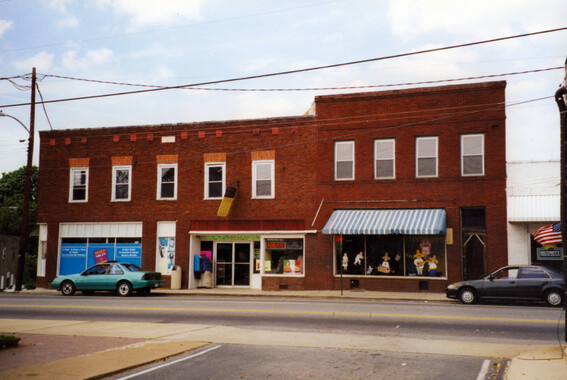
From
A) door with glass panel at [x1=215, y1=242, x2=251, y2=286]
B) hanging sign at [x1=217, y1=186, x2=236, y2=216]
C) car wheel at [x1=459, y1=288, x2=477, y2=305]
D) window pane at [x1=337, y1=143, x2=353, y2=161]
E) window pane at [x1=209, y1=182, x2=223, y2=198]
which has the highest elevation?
window pane at [x1=337, y1=143, x2=353, y2=161]

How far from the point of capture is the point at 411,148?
24875 millimetres

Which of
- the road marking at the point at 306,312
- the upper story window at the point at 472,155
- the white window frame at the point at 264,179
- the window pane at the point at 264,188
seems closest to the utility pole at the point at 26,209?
the road marking at the point at 306,312

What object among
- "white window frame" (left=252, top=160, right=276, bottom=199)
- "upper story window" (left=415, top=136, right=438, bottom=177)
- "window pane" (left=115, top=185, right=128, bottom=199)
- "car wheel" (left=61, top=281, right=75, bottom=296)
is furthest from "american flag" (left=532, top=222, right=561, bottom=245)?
"window pane" (left=115, top=185, right=128, bottom=199)

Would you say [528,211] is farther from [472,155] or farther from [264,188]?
[264,188]

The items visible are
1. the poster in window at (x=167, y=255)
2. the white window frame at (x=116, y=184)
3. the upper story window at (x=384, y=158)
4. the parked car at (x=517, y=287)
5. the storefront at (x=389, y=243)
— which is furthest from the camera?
the white window frame at (x=116, y=184)

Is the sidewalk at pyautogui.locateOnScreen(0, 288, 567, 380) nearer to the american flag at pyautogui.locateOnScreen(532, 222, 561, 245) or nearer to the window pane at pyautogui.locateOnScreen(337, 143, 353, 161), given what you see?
the american flag at pyautogui.locateOnScreen(532, 222, 561, 245)

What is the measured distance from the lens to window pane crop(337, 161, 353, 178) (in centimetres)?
2570

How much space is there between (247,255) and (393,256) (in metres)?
7.18

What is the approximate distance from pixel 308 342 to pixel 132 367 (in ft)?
12.4

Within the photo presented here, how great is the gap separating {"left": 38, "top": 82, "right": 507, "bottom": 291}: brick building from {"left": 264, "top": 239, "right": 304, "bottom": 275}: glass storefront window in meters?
0.05

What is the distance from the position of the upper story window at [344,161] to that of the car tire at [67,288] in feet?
41.5

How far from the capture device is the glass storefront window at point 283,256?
2616 cm

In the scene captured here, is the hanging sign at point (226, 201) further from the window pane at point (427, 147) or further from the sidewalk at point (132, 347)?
the sidewalk at point (132, 347)

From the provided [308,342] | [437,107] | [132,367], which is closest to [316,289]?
[437,107]
